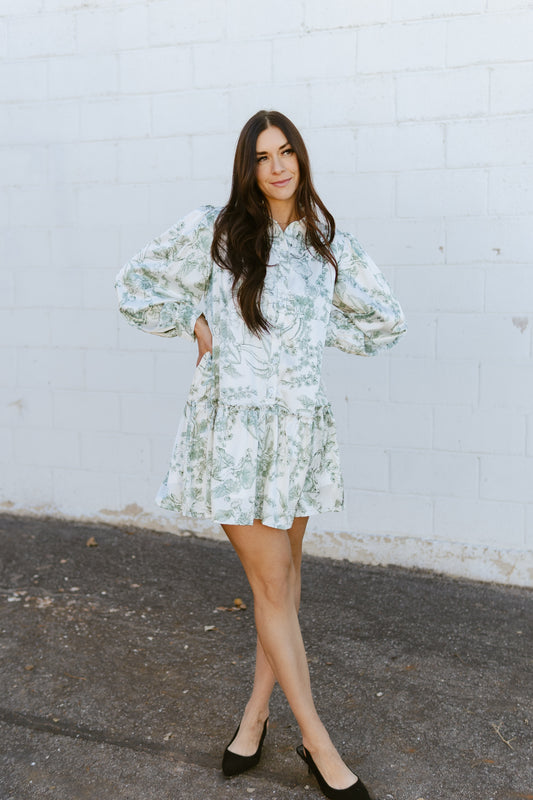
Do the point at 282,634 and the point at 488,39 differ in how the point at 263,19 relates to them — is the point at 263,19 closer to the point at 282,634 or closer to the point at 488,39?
the point at 488,39

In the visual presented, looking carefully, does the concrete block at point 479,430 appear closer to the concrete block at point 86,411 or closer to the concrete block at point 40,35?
the concrete block at point 86,411

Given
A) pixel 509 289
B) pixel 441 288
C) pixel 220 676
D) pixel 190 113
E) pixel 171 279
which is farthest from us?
pixel 190 113

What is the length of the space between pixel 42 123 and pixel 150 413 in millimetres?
1592

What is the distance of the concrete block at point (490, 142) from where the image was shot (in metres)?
3.64

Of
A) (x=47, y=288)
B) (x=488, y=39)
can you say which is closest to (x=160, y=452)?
(x=47, y=288)

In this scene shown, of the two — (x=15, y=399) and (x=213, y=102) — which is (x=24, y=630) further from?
(x=213, y=102)

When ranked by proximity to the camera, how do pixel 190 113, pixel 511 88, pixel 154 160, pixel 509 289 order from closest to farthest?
pixel 511 88, pixel 509 289, pixel 190 113, pixel 154 160

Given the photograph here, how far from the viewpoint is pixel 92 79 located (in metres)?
4.32

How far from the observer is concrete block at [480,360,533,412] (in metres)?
3.77

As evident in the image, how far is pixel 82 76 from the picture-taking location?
434 centimetres

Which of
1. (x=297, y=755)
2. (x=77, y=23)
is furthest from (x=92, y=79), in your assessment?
(x=297, y=755)

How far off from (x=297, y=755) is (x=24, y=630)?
4.50 ft

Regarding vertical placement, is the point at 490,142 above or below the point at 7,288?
above

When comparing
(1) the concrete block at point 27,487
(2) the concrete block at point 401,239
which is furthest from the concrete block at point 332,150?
(1) the concrete block at point 27,487
